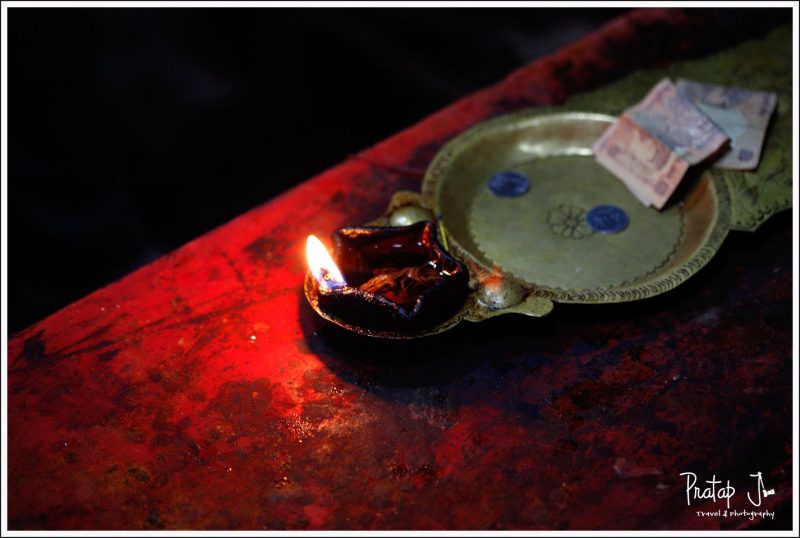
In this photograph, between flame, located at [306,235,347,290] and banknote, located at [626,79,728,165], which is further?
banknote, located at [626,79,728,165]

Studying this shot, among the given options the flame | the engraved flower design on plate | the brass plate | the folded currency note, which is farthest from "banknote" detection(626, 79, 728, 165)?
the flame

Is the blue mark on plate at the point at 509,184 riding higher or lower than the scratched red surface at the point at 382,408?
higher

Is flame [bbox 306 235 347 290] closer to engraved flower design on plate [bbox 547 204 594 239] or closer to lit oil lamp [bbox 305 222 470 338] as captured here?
lit oil lamp [bbox 305 222 470 338]

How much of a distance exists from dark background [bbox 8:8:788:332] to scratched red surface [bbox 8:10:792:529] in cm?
176

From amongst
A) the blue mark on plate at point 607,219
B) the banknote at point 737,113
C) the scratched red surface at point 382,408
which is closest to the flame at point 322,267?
the scratched red surface at point 382,408

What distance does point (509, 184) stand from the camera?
2807 mm

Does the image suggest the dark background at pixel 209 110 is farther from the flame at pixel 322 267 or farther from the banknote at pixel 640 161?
the flame at pixel 322 267

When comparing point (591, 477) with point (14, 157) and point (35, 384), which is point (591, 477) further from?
point (14, 157)

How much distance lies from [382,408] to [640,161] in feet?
4.76

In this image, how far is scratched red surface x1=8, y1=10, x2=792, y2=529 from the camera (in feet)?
6.59

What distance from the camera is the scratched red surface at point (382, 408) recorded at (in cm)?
201

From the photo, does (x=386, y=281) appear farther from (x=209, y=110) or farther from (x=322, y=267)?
(x=209, y=110)

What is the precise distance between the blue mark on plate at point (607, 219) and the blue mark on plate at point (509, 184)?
0.29 m

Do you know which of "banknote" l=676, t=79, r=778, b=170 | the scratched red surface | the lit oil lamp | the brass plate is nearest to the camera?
the scratched red surface
